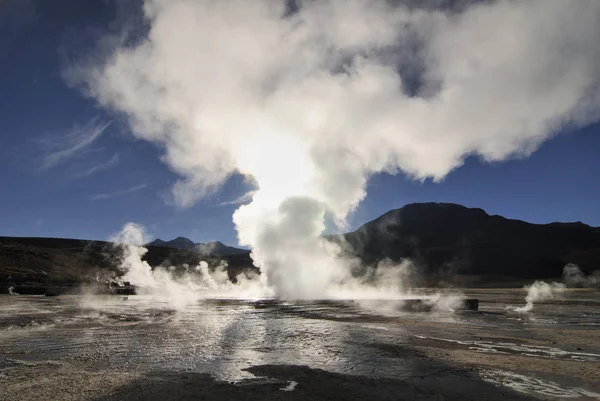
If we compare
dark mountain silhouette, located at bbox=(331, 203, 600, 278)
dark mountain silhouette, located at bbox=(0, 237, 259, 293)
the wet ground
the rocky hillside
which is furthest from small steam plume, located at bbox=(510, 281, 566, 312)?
the rocky hillside

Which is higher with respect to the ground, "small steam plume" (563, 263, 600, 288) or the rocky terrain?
the rocky terrain

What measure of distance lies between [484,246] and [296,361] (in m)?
160

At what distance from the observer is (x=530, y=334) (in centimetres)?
1886

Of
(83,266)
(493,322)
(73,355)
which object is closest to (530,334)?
(493,322)

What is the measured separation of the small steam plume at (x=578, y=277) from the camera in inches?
3703

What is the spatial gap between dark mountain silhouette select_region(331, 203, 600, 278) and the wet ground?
11742 cm

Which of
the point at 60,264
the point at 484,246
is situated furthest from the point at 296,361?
the point at 484,246

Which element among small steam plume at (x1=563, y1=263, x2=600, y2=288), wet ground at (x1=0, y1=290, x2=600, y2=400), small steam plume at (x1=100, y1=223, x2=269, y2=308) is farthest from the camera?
small steam plume at (x1=563, y1=263, x2=600, y2=288)

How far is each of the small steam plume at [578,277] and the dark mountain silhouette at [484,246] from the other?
129 inches

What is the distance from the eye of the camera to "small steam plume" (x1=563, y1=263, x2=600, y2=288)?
94062 mm

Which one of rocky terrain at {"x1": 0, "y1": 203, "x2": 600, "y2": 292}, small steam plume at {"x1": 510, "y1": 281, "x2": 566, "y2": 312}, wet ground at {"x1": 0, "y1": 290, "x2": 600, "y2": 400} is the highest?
rocky terrain at {"x1": 0, "y1": 203, "x2": 600, "y2": 292}

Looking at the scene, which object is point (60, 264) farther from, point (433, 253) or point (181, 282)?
point (433, 253)

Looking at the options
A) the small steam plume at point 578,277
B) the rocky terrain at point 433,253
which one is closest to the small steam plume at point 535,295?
the small steam plume at point 578,277

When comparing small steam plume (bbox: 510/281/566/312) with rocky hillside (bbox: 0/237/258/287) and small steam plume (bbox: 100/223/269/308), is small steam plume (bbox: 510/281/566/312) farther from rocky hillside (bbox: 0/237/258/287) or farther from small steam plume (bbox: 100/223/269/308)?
rocky hillside (bbox: 0/237/258/287)
